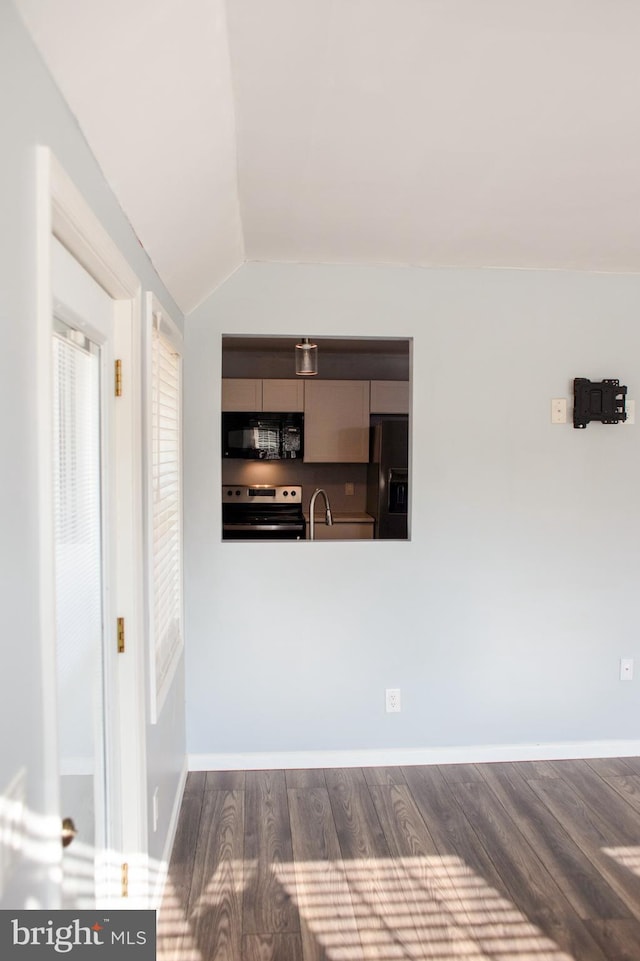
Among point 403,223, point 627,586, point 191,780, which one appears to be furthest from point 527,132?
point 191,780

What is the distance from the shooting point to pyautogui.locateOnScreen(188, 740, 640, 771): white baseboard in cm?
302

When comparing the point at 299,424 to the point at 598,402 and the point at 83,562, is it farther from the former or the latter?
the point at 83,562

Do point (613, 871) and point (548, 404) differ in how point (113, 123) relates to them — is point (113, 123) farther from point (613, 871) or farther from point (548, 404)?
point (613, 871)

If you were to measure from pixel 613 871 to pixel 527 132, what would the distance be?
97.6 inches

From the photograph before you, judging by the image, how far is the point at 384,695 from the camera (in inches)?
121

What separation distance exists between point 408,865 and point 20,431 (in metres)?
2.15

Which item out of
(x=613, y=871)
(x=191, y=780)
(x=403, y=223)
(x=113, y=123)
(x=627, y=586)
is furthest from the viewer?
(x=627, y=586)

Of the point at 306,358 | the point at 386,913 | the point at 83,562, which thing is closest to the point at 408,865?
the point at 386,913

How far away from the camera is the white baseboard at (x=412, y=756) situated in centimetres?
302

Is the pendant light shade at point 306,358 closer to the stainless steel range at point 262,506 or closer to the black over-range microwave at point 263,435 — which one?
the black over-range microwave at point 263,435

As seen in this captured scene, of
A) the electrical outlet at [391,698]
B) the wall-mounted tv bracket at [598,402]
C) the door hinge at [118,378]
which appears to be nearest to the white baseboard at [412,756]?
the electrical outlet at [391,698]

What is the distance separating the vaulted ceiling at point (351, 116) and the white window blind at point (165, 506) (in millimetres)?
334

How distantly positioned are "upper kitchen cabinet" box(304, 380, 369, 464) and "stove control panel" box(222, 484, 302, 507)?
304mm

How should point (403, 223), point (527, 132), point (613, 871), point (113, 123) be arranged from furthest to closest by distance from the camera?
point (403, 223)
point (613, 871)
point (527, 132)
point (113, 123)
